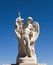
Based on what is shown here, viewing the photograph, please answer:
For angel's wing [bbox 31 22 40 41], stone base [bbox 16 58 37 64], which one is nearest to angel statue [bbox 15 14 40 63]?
angel's wing [bbox 31 22 40 41]

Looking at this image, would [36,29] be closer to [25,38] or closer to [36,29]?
[36,29]

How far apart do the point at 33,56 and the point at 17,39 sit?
178 cm

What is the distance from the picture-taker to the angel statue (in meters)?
18.9

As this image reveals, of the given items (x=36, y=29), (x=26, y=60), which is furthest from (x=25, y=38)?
(x=26, y=60)

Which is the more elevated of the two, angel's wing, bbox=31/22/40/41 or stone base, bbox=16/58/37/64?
angel's wing, bbox=31/22/40/41

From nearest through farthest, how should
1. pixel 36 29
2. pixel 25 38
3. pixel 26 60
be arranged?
pixel 26 60, pixel 25 38, pixel 36 29

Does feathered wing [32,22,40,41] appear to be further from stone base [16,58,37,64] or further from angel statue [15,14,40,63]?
stone base [16,58,37,64]

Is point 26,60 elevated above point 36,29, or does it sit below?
below

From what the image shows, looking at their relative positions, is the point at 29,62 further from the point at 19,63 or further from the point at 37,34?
the point at 37,34

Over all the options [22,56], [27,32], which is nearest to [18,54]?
[22,56]

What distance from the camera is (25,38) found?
18.8 metres

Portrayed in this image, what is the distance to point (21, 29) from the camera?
756 inches

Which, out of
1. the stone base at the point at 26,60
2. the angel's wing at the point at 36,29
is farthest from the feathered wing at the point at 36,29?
the stone base at the point at 26,60

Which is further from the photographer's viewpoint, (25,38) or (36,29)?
(36,29)
